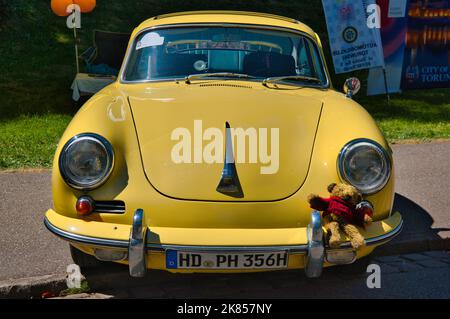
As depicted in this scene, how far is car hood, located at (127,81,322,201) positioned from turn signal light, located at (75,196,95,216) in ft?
1.14

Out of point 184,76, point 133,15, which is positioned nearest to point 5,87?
point 133,15

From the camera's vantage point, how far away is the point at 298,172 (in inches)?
137

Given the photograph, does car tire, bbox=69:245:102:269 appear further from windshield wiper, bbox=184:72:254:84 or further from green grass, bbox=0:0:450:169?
green grass, bbox=0:0:450:169

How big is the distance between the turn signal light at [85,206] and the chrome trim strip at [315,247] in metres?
1.19

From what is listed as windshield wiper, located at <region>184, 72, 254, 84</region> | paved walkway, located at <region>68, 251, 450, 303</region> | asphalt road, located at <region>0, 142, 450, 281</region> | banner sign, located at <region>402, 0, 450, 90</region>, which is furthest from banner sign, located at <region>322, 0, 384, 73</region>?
paved walkway, located at <region>68, 251, 450, 303</region>

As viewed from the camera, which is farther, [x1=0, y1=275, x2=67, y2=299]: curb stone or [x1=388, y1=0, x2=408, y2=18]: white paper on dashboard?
[x1=388, y1=0, x2=408, y2=18]: white paper on dashboard

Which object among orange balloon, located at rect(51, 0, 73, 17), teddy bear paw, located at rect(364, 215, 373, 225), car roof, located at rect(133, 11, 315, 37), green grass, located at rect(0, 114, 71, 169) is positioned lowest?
green grass, located at rect(0, 114, 71, 169)

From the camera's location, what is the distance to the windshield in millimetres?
4535

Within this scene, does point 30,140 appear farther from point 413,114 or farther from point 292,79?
point 413,114

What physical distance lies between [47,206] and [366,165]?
3.06 m

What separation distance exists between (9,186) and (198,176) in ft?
10.8

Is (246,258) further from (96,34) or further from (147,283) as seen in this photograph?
(96,34)

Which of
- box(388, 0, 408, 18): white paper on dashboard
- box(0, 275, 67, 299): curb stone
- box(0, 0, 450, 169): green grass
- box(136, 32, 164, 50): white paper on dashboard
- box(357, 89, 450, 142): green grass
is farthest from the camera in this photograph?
box(388, 0, 408, 18): white paper on dashboard

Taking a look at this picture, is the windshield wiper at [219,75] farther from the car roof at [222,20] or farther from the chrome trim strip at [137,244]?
the chrome trim strip at [137,244]
